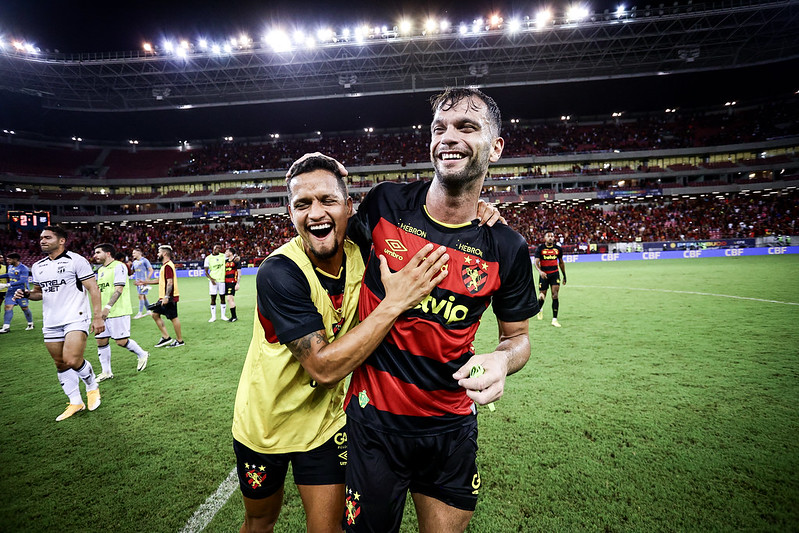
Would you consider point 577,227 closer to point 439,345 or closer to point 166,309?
point 166,309

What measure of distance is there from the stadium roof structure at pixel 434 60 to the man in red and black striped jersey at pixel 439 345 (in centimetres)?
3299

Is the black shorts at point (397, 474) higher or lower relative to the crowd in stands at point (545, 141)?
lower

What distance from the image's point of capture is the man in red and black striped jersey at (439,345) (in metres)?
1.85

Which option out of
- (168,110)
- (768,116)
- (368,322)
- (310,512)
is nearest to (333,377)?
(368,322)

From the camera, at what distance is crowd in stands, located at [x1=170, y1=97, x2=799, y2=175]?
140 feet

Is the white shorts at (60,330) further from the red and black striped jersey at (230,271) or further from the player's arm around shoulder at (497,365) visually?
the player's arm around shoulder at (497,365)

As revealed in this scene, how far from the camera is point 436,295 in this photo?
76.2 inches

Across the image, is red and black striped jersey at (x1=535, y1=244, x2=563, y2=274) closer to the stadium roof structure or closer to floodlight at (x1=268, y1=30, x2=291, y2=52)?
the stadium roof structure

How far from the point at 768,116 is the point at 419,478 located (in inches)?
2499

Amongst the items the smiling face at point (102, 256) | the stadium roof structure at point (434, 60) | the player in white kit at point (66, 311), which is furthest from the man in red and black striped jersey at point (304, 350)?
the stadium roof structure at point (434, 60)

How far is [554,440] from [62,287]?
24.7 ft

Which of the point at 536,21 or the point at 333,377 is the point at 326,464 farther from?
the point at 536,21

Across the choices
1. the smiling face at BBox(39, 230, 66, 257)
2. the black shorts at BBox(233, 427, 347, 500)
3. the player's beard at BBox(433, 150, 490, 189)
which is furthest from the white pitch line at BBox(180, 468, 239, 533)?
the smiling face at BBox(39, 230, 66, 257)

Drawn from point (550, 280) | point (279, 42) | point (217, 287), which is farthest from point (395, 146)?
point (550, 280)
